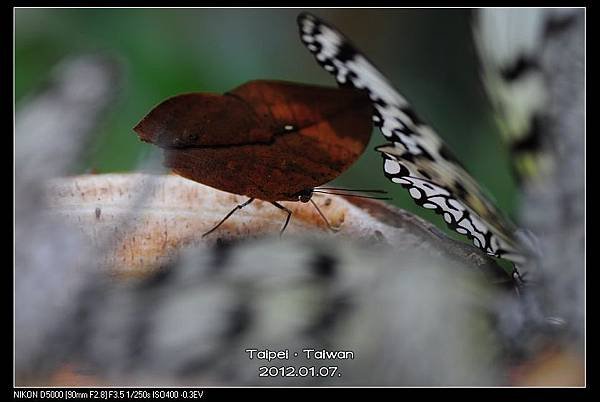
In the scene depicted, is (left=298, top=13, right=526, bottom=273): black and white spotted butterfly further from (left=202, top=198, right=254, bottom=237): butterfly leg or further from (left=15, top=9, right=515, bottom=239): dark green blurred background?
(left=202, top=198, right=254, bottom=237): butterfly leg

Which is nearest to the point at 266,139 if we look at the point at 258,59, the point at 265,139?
the point at 265,139

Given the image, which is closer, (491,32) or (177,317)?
(177,317)

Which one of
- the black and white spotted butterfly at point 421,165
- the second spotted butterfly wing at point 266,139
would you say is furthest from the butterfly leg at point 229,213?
the black and white spotted butterfly at point 421,165

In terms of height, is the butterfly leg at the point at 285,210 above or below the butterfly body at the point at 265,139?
below

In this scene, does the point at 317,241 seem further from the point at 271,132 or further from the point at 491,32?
the point at 491,32

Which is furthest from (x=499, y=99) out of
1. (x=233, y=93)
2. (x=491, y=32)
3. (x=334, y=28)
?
(x=233, y=93)

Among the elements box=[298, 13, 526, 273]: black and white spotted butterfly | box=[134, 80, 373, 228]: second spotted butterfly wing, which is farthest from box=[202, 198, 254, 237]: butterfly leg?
box=[298, 13, 526, 273]: black and white spotted butterfly

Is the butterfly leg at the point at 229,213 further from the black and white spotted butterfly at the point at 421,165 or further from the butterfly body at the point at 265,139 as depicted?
the black and white spotted butterfly at the point at 421,165

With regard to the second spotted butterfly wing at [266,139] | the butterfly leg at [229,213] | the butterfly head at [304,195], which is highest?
the second spotted butterfly wing at [266,139]
